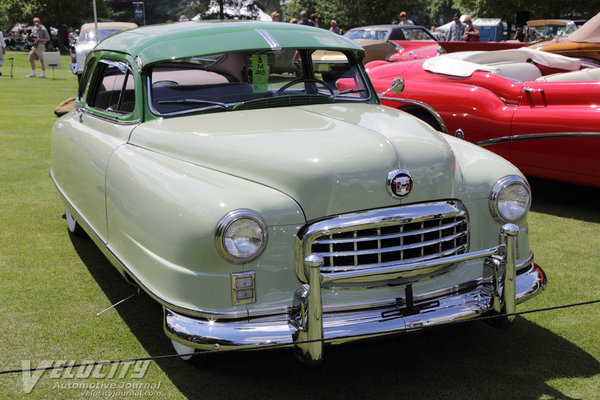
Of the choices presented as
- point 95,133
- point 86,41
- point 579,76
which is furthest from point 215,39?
point 86,41

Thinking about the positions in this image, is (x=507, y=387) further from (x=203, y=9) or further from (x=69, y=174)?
(x=203, y=9)

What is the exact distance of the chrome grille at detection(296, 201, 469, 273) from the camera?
2715 millimetres

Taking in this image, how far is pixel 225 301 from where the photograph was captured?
2.64 metres

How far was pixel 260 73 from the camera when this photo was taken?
393cm

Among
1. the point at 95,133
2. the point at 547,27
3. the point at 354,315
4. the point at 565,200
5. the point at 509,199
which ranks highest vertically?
the point at 547,27

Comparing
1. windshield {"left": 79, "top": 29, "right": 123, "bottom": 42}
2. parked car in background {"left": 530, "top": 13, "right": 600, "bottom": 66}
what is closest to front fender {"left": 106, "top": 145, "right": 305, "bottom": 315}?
parked car in background {"left": 530, "top": 13, "right": 600, "bottom": 66}

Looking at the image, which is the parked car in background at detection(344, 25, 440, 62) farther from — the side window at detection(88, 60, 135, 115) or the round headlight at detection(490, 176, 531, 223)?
the round headlight at detection(490, 176, 531, 223)

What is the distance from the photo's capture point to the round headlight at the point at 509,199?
316cm

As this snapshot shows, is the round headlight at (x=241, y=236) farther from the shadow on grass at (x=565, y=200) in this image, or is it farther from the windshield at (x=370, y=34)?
the windshield at (x=370, y=34)

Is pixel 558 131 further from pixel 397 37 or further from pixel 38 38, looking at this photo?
pixel 38 38

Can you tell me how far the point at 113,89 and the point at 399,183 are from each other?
89.0 inches

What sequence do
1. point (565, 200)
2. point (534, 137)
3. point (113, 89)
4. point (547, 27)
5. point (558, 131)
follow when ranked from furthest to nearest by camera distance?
point (547, 27), point (565, 200), point (534, 137), point (558, 131), point (113, 89)

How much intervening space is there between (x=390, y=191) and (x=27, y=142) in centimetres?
746

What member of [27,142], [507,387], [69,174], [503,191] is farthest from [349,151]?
[27,142]
